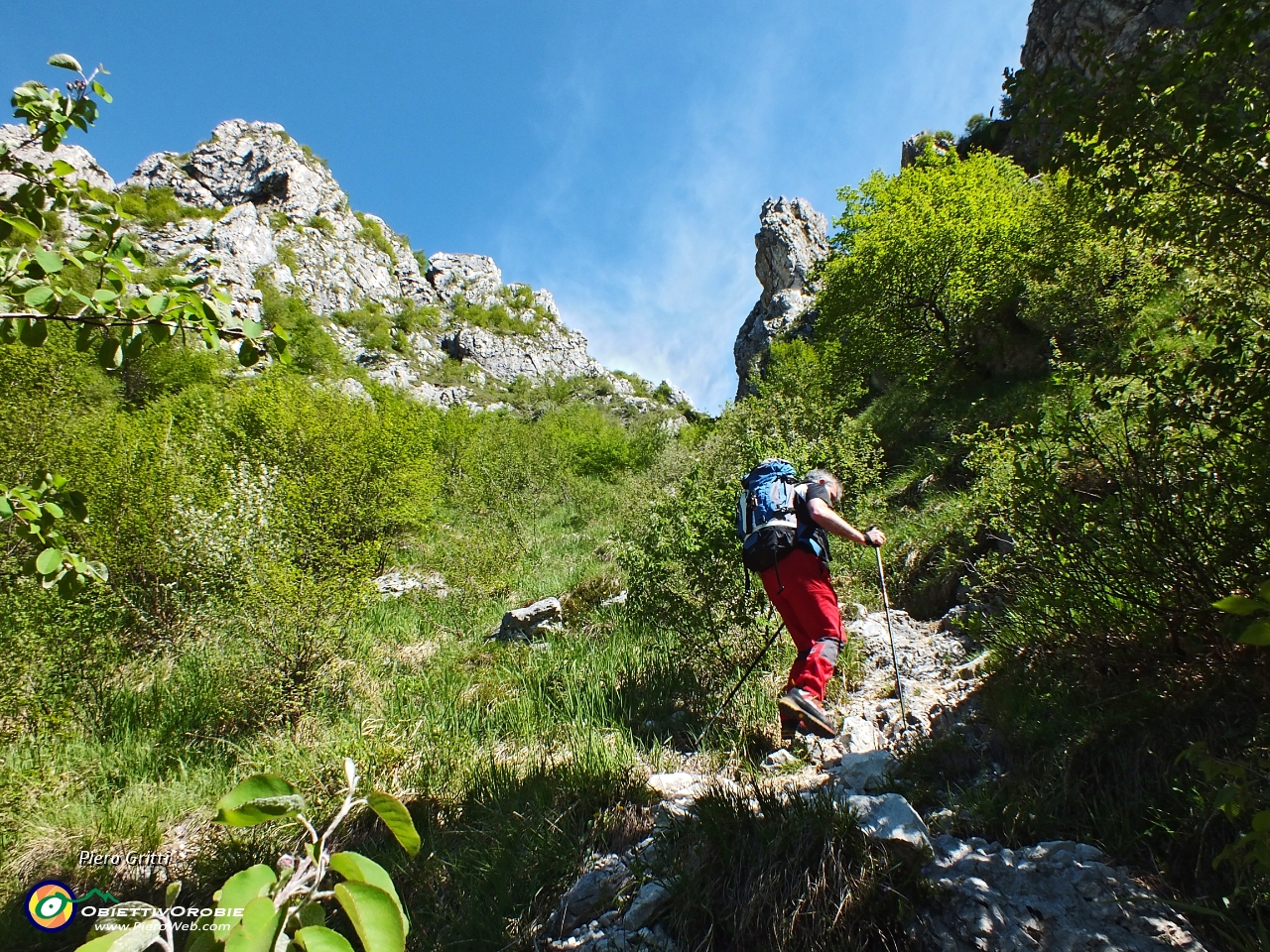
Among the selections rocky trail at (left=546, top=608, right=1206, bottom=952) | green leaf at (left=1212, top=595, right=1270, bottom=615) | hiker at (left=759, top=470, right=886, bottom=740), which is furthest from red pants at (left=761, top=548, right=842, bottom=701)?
green leaf at (left=1212, top=595, right=1270, bottom=615)

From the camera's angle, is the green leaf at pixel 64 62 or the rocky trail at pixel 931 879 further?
the rocky trail at pixel 931 879

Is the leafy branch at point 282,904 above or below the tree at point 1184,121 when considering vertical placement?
below

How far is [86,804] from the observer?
4180 mm

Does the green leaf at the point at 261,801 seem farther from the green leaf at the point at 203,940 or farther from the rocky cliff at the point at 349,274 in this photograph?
the rocky cliff at the point at 349,274

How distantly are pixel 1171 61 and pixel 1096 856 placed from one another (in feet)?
10.5

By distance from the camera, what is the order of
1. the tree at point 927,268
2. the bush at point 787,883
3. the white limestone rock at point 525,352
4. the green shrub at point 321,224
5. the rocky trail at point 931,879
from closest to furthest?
the rocky trail at point 931,879, the bush at point 787,883, the tree at point 927,268, the green shrub at point 321,224, the white limestone rock at point 525,352

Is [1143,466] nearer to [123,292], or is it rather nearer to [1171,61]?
[1171,61]

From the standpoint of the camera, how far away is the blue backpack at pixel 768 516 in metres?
4.04

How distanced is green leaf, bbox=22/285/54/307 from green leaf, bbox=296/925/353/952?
1434 millimetres

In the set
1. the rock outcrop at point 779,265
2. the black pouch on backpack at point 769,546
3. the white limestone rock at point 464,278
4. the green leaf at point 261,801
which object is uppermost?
the white limestone rock at point 464,278

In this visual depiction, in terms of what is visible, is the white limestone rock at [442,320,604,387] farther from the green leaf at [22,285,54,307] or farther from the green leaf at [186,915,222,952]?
the green leaf at [186,915,222,952]

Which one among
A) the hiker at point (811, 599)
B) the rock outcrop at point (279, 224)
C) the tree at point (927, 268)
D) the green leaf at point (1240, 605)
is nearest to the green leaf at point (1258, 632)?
the green leaf at point (1240, 605)

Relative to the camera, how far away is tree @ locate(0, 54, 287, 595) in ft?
4.69

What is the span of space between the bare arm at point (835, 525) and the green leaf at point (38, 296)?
384cm
